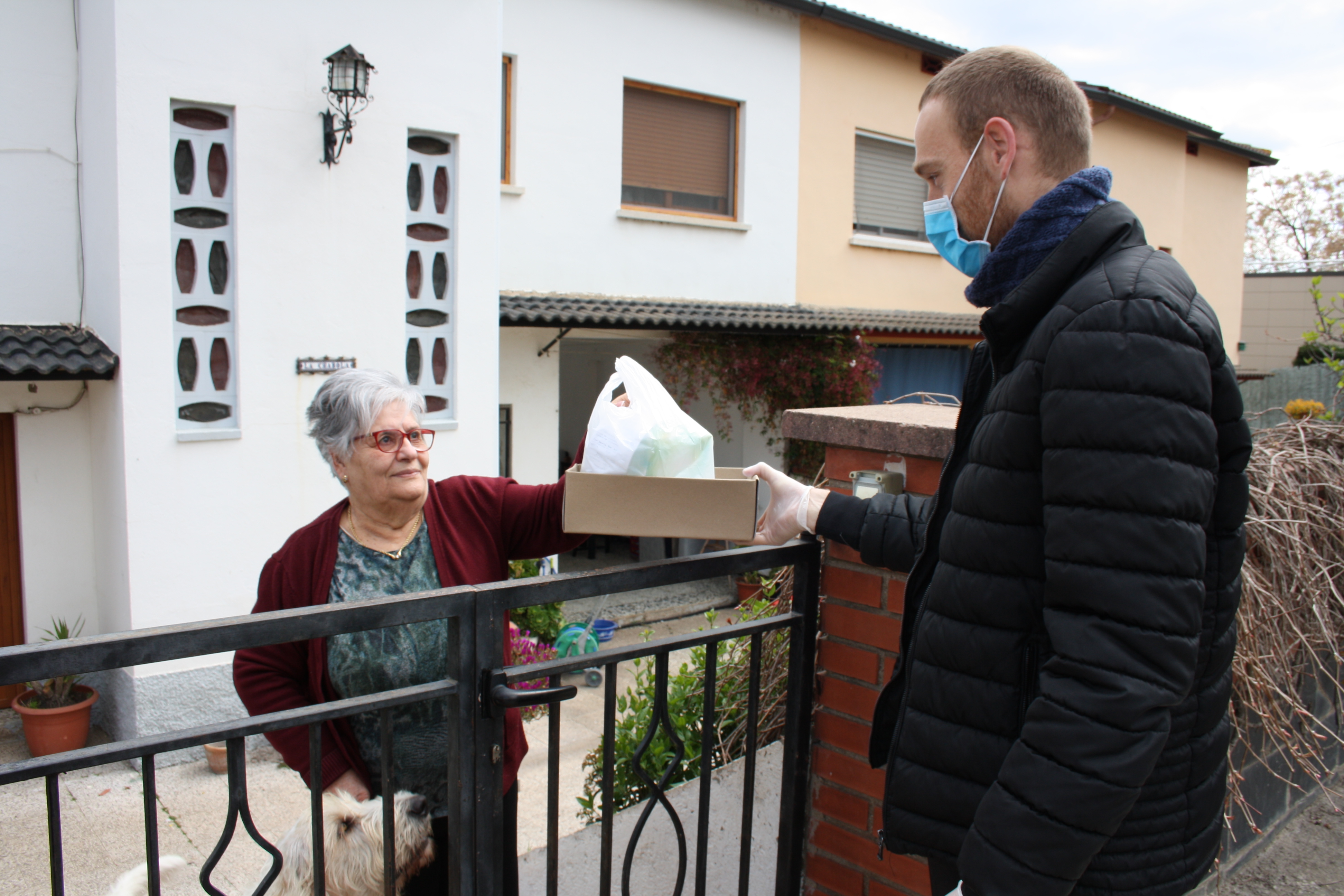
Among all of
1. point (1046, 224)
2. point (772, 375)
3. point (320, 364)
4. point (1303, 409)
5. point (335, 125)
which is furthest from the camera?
point (772, 375)

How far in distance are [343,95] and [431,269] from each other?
4.28 ft

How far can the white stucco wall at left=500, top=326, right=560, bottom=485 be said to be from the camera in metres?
8.18

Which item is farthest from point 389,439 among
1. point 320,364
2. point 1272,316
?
point 1272,316

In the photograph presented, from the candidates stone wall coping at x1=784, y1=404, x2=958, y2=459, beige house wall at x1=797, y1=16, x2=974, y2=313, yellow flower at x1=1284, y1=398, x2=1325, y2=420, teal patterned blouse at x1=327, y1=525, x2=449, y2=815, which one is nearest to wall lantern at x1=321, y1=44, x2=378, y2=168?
teal patterned blouse at x1=327, y1=525, x2=449, y2=815

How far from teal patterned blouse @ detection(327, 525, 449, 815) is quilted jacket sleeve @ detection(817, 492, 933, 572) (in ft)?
3.04

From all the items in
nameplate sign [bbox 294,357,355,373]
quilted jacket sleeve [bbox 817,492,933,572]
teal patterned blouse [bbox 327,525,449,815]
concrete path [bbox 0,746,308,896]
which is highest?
nameplate sign [bbox 294,357,355,373]

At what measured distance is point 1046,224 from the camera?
4.59ft

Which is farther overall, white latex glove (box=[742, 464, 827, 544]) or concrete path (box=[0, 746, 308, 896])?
concrete path (box=[0, 746, 308, 896])

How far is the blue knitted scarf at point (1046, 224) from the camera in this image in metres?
1.39

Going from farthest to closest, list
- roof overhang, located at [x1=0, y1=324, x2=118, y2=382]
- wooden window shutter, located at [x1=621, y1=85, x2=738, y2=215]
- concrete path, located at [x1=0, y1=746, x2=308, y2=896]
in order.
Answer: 1. wooden window shutter, located at [x1=621, y1=85, x2=738, y2=215]
2. roof overhang, located at [x1=0, y1=324, x2=118, y2=382]
3. concrete path, located at [x1=0, y1=746, x2=308, y2=896]

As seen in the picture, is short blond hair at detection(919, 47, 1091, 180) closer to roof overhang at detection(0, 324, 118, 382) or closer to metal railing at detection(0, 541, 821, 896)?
metal railing at detection(0, 541, 821, 896)

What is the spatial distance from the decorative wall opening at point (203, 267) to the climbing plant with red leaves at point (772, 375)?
4.80 m

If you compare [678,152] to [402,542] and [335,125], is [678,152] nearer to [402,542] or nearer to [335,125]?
[335,125]

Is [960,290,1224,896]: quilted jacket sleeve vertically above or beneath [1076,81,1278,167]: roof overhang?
beneath
